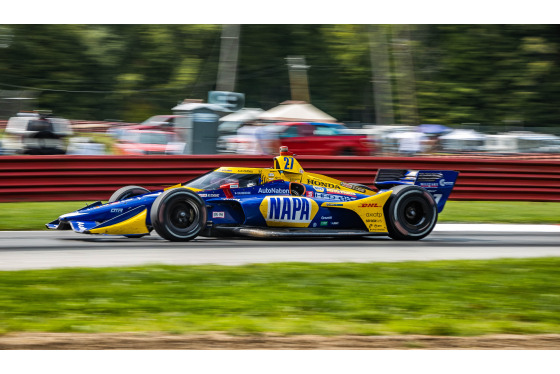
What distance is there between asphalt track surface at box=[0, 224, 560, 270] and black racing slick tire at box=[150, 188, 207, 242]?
17cm

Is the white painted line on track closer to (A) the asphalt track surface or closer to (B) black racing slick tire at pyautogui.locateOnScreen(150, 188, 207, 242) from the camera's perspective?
(A) the asphalt track surface

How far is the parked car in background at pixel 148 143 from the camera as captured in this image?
1786 centimetres

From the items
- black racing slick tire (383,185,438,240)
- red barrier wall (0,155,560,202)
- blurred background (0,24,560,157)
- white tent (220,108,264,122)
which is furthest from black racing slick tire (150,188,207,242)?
blurred background (0,24,560,157)

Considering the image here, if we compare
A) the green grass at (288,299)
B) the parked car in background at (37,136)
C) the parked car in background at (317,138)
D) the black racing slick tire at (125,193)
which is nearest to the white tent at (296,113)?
the parked car in background at (317,138)

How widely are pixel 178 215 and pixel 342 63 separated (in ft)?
83.8

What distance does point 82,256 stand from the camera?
30.9 ft

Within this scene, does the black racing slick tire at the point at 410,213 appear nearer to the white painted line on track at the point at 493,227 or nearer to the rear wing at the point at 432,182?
the rear wing at the point at 432,182

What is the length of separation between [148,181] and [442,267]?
9389 millimetres

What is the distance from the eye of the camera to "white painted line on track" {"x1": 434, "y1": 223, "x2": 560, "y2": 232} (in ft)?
46.2

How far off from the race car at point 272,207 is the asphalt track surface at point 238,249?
219 millimetres

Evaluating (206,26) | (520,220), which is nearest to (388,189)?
(520,220)

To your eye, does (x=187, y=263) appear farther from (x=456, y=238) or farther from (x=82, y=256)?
(x=456, y=238)

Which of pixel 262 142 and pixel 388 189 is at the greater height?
pixel 262 142

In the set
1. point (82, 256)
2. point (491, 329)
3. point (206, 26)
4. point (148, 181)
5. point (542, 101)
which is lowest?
point (491, 329)
